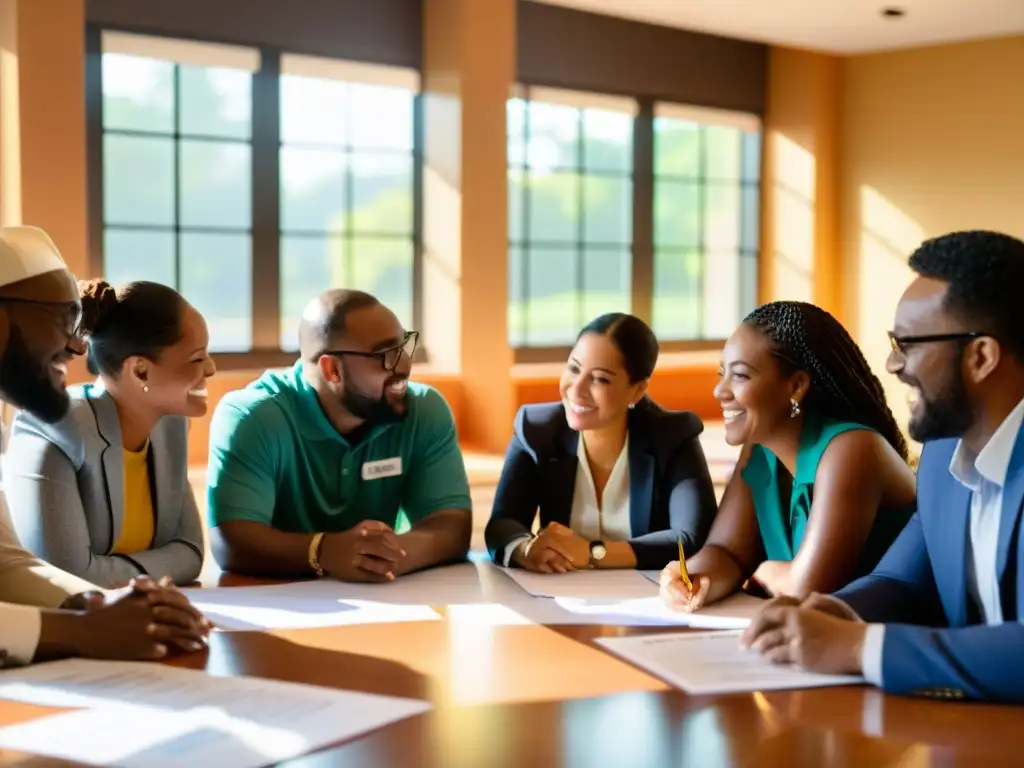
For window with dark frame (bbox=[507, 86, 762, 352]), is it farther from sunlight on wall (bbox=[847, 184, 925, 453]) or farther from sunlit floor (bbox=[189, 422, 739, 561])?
sunlit floor (bbox=[189, 422, 739, 561])

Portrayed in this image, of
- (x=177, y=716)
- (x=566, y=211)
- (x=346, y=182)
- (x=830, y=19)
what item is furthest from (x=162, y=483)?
(x=830, y=19)

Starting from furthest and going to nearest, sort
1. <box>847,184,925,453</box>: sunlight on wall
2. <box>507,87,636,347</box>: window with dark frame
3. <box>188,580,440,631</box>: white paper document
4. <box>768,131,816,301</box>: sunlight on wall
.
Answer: <box>768,131,816,301</box>: sunlight on wall, <box>847,184,925,453</box>: sunlight on wall, <box>507,87,636,347</box>: window with dark frame, <box>188,580,440,631</box>: white paper document

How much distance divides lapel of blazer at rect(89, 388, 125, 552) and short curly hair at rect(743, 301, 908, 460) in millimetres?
1303

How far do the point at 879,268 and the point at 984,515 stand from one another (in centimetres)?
1017

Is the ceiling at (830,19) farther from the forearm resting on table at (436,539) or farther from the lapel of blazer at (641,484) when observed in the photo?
the forearm resting on table at (436,539)

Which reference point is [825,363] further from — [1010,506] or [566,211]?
[566,211]

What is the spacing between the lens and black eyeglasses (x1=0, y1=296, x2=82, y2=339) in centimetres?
221

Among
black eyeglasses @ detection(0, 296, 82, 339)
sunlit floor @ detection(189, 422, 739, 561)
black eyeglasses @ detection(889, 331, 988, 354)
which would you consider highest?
black eyeglasses @ detection(0, 296, 82, 339)

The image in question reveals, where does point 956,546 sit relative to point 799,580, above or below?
above

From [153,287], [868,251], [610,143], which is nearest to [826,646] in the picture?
[153,287]

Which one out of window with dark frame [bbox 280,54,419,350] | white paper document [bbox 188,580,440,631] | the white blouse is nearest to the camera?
white paper document [bbox 188,580,440,631]

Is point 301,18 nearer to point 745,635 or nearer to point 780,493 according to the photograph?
point 780,493

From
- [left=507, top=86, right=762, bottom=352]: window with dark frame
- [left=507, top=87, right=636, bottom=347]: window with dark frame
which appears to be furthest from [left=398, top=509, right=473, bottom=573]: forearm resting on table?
[left=507, top=87, right=636, bottom=347]: window with dark frame

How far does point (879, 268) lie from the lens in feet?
38.4
